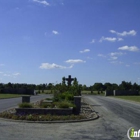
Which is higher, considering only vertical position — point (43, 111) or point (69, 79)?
point (69, 79)

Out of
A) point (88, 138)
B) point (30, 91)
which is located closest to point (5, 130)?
point (88, 138)

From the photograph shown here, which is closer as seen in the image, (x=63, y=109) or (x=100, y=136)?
(x=100, y=136)

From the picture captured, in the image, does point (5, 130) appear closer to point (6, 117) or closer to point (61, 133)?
point (61, 133)

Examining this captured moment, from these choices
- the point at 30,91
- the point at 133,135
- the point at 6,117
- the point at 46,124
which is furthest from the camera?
the point at 30,91

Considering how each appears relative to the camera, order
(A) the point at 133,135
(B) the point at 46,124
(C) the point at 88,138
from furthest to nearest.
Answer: (B) the point at 46,124 → (A) the point at 133,135 → (C) the point at 88,138

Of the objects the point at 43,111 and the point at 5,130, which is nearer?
the point at 5,130

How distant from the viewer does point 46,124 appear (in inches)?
622

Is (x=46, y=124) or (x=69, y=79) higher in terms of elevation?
(x=69, y=79)

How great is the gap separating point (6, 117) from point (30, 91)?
2672 inches

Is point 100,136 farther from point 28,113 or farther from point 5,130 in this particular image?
point 28,113

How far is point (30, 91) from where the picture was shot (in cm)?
8544

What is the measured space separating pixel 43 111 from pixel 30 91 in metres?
66.5

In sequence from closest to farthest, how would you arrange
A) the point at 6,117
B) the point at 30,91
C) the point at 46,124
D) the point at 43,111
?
the point at 46,124 < the point at 6,117 < the point at 43,111 < the point at 30,91

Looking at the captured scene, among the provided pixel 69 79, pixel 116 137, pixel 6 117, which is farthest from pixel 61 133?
pixel 69 79
